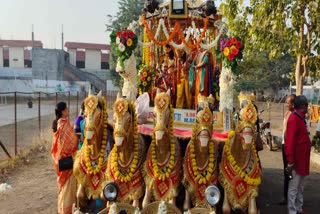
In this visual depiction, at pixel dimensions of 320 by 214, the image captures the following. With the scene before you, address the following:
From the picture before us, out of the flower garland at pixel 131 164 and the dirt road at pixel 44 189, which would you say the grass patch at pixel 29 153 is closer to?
the dirt road at pixel 44 189

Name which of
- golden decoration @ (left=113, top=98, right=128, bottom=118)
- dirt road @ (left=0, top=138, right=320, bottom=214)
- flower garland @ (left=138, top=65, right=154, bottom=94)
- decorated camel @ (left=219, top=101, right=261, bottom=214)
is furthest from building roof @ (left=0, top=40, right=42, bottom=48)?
decorated camel @ (left=219, top=101, right=261, bottom=214)

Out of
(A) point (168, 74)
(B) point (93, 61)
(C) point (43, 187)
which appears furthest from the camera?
(B) point (93, 61)

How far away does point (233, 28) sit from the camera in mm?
9742

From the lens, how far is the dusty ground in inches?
231

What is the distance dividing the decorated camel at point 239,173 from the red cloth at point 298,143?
0.57 metres

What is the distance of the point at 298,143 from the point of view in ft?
16.3

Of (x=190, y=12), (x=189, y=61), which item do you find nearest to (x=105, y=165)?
(x=189, y=61)

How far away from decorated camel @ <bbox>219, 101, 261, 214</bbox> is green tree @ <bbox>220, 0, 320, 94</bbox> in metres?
4.71

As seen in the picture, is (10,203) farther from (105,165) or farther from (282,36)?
(282,36)

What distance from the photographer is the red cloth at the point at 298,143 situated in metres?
4.94

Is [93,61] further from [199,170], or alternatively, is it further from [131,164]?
[199,170]

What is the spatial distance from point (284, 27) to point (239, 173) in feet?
17.4

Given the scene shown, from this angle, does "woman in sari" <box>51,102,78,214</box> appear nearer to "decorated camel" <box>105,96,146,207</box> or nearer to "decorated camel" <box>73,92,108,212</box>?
"decorated camel" <box>73,92,108,212</box>

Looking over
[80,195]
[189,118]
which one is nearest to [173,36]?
→ [189,118]
